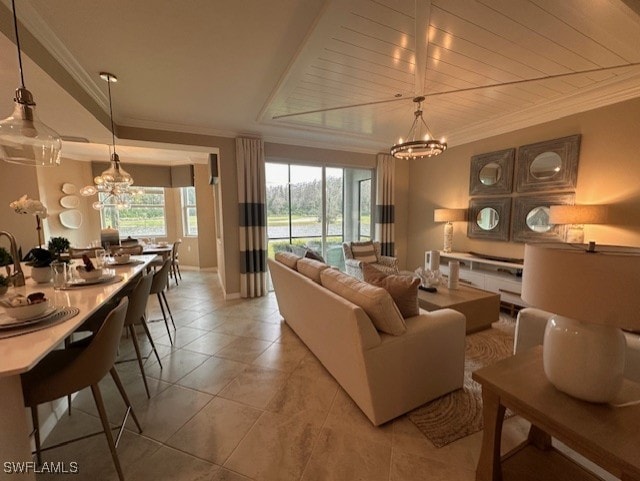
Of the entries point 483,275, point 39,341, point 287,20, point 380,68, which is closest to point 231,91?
point 287,20

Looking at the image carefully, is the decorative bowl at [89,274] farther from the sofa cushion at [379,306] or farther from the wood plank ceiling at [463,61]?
the wood plank ceiling at [463,61]

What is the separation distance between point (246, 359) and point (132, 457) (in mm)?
1137

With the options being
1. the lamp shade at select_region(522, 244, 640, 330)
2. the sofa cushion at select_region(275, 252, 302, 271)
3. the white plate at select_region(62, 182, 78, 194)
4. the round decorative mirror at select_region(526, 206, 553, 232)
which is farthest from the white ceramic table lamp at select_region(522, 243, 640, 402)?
the white plate at select_region(62, 182, 78, 194)

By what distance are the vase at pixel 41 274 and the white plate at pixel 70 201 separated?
5.24 metres

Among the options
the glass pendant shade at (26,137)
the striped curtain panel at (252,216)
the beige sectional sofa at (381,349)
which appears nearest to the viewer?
the glass pendant shade at (26,137)

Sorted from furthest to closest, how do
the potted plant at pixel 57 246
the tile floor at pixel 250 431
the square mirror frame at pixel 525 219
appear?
the square mirror frame at pixel 525 219 < the potted plant at pixel 57 246 < the tile floor at pixel 250 431

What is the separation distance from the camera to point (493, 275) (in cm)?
395

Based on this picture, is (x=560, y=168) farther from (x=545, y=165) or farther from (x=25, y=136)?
(x=25, y=136)

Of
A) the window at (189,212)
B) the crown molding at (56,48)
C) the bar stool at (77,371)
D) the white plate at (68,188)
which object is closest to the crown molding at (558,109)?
the bar stool at (77,371)

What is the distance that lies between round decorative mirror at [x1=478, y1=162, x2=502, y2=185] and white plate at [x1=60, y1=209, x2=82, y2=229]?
327 inches

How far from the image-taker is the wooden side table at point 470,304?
2957 mm

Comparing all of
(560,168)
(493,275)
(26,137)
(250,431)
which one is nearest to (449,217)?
(493,275)

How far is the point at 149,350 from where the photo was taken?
9.35 ft

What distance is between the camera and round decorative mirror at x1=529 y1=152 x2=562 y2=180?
358 cm
